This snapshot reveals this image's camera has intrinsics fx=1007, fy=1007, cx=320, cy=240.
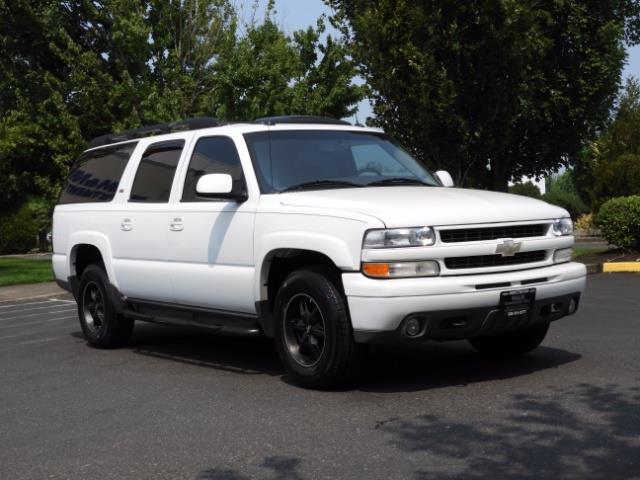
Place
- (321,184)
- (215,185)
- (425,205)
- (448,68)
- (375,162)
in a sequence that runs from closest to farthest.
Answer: (425,205) < (215,185) < (321,184) < (375,162) < (448,68)

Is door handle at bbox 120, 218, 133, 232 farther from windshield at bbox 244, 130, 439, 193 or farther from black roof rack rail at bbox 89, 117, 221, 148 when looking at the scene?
windshield at bbox 244, 130, 439, 193

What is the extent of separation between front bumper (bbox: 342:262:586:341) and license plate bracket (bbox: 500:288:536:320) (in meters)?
0.04

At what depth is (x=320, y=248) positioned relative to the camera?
23.3ft

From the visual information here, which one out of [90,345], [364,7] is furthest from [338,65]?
[90,345]

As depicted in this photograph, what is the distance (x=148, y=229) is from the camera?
9.02m

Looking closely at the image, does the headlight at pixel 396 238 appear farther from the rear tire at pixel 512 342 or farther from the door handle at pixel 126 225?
the door handle at pixel 126 225

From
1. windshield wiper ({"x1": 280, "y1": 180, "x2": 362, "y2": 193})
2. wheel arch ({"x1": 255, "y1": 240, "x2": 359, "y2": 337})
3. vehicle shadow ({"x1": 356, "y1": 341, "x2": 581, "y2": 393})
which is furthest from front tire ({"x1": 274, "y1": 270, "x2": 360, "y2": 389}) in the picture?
windshield wiper ({"x1": 280, "y1": 180, "x2": 362, "y2": 193})

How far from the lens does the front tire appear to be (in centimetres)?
700

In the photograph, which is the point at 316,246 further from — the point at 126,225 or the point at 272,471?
the point at 126,225

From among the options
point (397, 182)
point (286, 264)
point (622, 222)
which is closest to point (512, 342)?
point (397, 182)

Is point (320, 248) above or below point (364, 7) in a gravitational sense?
below

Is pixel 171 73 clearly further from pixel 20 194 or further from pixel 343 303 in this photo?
pixel 343 303

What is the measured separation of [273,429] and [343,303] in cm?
123

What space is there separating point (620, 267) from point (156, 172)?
11037 millimetres
